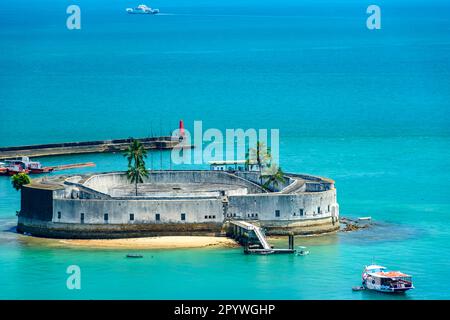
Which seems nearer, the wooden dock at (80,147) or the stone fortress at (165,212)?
the stone fortress at (165,212)

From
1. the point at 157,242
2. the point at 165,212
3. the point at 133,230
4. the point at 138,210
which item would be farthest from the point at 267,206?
the point at 133,230

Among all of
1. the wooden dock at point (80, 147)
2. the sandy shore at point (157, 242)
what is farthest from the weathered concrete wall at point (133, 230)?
the wooden dock at point (80, 147)

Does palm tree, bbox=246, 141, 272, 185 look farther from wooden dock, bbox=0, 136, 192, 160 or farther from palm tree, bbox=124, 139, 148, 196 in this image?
wooden dock, bbox=0, 136, 192, 160

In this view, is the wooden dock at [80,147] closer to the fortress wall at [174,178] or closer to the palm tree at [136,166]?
the fortress wall at [174,178]

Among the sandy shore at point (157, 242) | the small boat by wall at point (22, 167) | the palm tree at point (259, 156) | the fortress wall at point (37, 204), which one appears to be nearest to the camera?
the sandy shore at point (157, 242)

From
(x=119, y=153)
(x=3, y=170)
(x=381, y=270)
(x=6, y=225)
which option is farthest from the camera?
(x=119, y=153)

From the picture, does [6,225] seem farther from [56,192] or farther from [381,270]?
[381,270]
